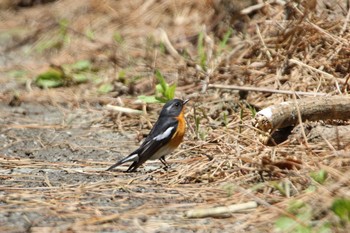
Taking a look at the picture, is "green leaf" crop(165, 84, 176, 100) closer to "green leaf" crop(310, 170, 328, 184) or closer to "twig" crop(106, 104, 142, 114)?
"twig" crop(106, 104, 142, 114)

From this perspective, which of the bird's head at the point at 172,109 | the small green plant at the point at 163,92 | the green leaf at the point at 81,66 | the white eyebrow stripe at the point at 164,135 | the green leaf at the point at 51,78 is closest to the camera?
the white eyebrow stripe at the point at 164,135

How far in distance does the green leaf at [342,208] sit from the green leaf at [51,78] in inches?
217

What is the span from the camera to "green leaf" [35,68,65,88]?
8.73 metres

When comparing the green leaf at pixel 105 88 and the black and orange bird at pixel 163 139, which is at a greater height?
the black and orange bird at pixel 163 139

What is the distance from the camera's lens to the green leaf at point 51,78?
28.7ft

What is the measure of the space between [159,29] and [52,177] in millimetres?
4974

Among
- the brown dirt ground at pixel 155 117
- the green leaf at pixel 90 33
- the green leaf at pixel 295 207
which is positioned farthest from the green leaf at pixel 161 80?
the green leaf at pixel 90 33

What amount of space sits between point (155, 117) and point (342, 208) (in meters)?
3.75

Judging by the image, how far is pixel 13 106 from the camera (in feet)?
26.8

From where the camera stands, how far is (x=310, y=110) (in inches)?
222

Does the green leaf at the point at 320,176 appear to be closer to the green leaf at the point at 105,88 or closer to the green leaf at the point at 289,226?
the green leaf at the point at 289,226

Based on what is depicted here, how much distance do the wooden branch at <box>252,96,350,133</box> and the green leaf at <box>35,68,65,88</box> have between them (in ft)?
12.3

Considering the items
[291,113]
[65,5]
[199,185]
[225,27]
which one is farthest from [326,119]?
[65,5]

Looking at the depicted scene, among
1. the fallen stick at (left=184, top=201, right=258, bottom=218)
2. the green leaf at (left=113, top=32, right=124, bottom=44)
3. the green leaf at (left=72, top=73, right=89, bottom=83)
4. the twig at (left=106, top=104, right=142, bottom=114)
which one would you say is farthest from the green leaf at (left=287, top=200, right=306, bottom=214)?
the green leaf at (left=113, top=32, right=124, bottom=44)
